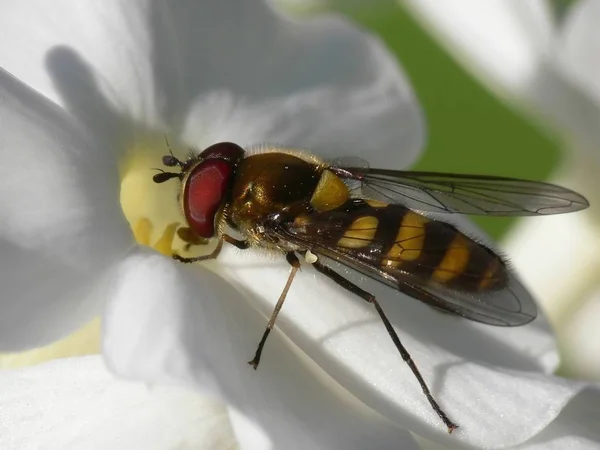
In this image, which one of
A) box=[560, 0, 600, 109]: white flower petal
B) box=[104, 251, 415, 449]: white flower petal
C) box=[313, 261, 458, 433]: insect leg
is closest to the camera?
box=[104, 251, 415, 449]: white flower petal

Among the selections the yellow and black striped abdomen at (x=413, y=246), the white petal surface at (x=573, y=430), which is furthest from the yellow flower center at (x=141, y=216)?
the white petal surface at (x=573, y=430)

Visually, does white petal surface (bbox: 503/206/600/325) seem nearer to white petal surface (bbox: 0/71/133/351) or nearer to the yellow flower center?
the yellow flower center

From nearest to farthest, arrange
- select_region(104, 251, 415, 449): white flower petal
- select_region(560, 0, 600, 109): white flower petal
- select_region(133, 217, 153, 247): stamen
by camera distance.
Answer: select_region(104, 251, 415, 449): white flower petal, select_region(133, 217, 153, 247): stamen, select_region(560, 0, 600, 109): white flower petal

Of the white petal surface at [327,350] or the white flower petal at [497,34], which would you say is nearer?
the white petal surface at [327,350]

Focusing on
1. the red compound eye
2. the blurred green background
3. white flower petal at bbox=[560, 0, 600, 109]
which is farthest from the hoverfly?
the blurred green background

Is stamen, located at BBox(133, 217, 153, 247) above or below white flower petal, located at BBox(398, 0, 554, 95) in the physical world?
below

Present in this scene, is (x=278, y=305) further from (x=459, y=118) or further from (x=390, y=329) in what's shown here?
(x=459, y=118)

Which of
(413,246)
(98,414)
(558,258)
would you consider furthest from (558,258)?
(98,414)

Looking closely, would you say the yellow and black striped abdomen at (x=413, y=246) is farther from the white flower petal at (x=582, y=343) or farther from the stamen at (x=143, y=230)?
the white flower petal at (x=582, y=343)
